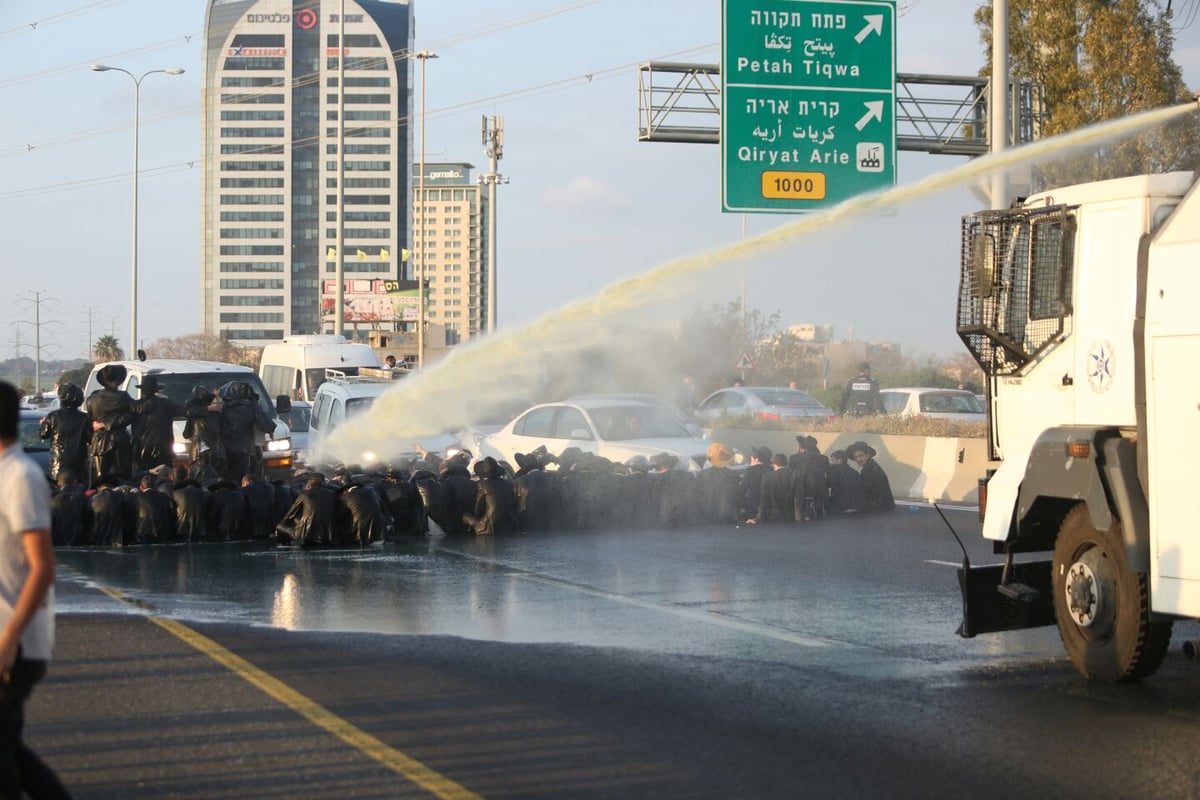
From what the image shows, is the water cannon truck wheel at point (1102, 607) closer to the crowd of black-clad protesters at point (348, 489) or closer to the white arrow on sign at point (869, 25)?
the crowd of black-clad protesters at point (348, 489)

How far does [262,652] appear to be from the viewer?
8047 millimetres

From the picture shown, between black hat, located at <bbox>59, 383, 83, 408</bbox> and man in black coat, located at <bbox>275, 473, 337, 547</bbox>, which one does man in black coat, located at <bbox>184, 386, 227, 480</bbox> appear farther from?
man in black coat, located at <bbox>275, 473, 337, 547</bbox>

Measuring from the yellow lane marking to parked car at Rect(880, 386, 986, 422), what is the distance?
57.9 ft

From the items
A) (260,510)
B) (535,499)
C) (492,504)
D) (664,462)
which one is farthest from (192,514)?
(664,462)

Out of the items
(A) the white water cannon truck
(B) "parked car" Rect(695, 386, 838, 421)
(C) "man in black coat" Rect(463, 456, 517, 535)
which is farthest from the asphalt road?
(B) "parked car" Rect(695, 386, 838, 421)

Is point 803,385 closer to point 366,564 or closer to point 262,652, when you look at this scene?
point 366,564

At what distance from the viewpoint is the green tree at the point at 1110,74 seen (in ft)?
74.0

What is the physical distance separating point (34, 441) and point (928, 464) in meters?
12.0

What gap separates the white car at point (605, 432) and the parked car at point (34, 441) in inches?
227

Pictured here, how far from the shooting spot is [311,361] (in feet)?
104

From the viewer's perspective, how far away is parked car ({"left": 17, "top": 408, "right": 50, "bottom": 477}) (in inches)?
669

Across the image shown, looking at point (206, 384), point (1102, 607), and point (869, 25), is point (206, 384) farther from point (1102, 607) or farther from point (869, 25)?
point (1102, 607)

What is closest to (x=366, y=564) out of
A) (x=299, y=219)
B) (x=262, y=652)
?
(x=262, y=652)

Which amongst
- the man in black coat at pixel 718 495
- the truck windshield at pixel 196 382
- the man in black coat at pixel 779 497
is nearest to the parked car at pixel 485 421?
the truck windshield at pixel 196 382
